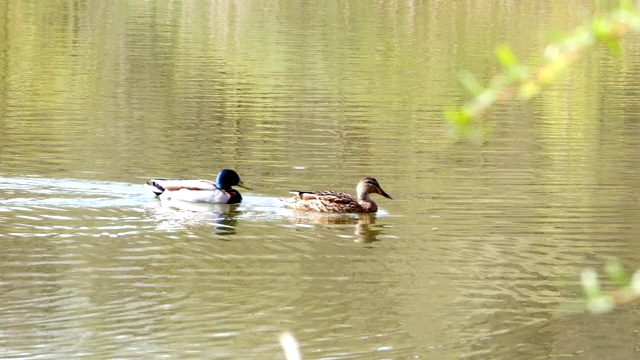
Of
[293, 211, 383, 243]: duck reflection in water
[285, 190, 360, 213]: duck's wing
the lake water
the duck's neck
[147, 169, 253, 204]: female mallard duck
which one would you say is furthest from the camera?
[147, 169, 253, 204]: female mallard duck

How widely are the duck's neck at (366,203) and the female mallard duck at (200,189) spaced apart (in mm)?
1388

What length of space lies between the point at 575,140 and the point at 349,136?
353 cm

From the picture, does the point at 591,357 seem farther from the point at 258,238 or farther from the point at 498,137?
the point at 498,137

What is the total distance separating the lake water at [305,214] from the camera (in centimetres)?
950

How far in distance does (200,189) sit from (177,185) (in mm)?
354

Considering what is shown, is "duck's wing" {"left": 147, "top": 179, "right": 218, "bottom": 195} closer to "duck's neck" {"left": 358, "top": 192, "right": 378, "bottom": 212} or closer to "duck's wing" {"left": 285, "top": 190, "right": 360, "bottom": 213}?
"duck's wing" {"left": 285, "top": 190, "right": 360, "bottom": 213}

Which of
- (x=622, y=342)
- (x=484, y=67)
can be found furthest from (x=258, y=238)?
(x=484, y=67)

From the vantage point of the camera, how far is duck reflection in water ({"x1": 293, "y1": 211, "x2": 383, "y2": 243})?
1360 cm

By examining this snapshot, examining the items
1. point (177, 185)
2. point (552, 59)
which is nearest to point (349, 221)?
point (177, 185)

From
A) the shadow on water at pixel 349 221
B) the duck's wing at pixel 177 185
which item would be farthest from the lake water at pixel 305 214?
the duck's wing at pixel 177 185

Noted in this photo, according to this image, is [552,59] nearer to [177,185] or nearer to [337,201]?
[337,201]

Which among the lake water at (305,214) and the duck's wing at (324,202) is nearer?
the lake water at (305,214)

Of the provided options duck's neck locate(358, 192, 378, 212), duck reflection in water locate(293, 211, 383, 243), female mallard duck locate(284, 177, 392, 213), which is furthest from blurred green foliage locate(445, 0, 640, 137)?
duck's neck locate(358, 192, 378, 212)

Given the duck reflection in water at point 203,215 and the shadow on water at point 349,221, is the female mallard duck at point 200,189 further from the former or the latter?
the shadow on water at point 349,221
